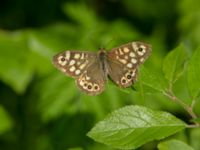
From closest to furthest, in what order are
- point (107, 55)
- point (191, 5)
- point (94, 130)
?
1. point (94, 130)
2. point (107, 55)
3. point (191, 5)

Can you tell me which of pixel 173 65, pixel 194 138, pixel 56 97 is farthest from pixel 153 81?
pixel 56 97

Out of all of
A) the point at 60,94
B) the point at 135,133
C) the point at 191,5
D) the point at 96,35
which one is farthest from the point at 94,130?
the point at 191,5

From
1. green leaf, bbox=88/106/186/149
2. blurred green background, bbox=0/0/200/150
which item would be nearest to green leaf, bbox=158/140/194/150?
green leaf, bbox=88/106/186/149

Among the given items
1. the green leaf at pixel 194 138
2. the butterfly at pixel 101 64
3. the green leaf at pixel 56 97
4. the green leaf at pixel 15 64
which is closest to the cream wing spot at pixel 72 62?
the butterfly at pixel 101 64

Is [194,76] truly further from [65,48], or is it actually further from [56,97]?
[65,48]

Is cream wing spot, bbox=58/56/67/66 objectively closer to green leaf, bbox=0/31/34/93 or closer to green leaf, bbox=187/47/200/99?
green leaf, bbox=187/47/200/99

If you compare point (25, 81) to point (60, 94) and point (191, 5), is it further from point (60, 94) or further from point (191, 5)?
point (191, 5)
